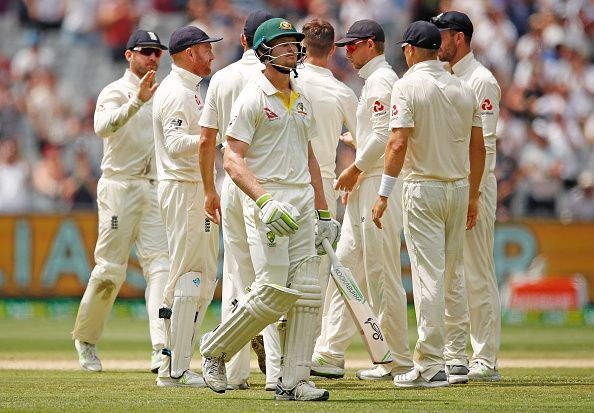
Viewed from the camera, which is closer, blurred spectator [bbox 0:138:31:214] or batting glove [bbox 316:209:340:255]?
batting glove [bbox 316:209:340:255]

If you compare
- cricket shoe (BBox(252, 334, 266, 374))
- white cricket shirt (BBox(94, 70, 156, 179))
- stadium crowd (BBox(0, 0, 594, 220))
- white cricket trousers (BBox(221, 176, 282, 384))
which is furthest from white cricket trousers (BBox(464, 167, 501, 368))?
stadium crowd (BBox(0, 0, 594, 220))

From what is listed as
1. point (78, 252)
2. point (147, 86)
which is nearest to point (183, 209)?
point (147, 86)

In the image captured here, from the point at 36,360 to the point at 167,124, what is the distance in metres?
3.03

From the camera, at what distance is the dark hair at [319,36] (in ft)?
28.0

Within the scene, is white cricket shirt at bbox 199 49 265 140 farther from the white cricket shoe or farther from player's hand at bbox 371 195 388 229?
the white cricket shoe

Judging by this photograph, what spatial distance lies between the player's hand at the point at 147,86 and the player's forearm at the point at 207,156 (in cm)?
98

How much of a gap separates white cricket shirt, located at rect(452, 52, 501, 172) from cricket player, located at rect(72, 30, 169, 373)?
2278 millimetres

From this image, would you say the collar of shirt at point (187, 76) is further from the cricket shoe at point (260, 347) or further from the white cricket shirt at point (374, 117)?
the cricket shoe at point (260, 347)

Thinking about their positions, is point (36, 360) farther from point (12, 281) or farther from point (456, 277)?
point (12, 281)

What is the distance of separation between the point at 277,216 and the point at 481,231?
102 inches

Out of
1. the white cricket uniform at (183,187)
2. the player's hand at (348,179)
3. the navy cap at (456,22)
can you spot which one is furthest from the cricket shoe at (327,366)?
the navy cap at (456,22)

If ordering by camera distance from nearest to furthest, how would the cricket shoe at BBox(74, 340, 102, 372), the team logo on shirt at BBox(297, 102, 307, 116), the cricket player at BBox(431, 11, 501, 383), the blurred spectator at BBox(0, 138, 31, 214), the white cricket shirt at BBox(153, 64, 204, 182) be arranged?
the team logo on shirt at BBox(297, 102, 307, 116), the white cricket shirt at BBox(153, 64, 204, 182), the cricket player at BBox(431, 11, 501, 383), the cricket shoe at BBox(74, 340, 102, 372), the blurred spectator at BBox(0, 138, 31, 214)

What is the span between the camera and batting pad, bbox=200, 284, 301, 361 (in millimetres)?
6297

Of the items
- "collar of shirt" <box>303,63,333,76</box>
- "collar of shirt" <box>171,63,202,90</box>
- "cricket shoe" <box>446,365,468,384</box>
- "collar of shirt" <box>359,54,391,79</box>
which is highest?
"collar of shirt" <box>359,54,391,79</box>
